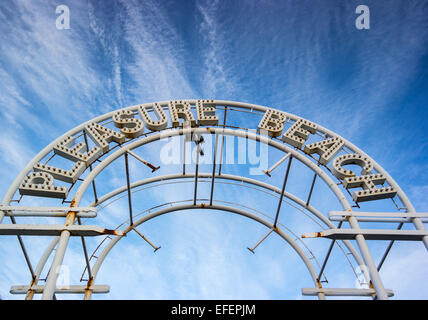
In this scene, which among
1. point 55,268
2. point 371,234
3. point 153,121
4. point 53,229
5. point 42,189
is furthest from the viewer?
point 153,121

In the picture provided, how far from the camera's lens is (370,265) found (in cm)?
862

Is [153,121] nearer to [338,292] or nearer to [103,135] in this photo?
[103,135]

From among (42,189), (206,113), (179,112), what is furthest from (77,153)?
(206,113)

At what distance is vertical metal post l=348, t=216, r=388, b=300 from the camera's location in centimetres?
811

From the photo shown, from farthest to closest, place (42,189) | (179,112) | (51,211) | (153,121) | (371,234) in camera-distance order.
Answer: (179,112) → (153,121) → (42,189) → (51,211) → (371,234)

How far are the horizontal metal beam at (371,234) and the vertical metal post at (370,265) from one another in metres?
0.18

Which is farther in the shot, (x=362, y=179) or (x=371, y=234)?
(x=362, y=179)

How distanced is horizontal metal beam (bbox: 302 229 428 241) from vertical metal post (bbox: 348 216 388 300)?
18 centimetres


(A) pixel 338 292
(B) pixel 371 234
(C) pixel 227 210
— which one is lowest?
(A) pixel 338 292

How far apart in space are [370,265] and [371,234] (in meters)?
1.04

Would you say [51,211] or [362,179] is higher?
[362,179]

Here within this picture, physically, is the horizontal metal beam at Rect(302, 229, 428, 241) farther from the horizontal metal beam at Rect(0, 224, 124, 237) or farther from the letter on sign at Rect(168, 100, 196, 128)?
the letter on sign at Rect(168, 100, 196, 128)

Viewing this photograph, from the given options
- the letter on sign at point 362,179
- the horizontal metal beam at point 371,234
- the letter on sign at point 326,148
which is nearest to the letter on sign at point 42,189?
the horizontal metal beam at point 371,234
